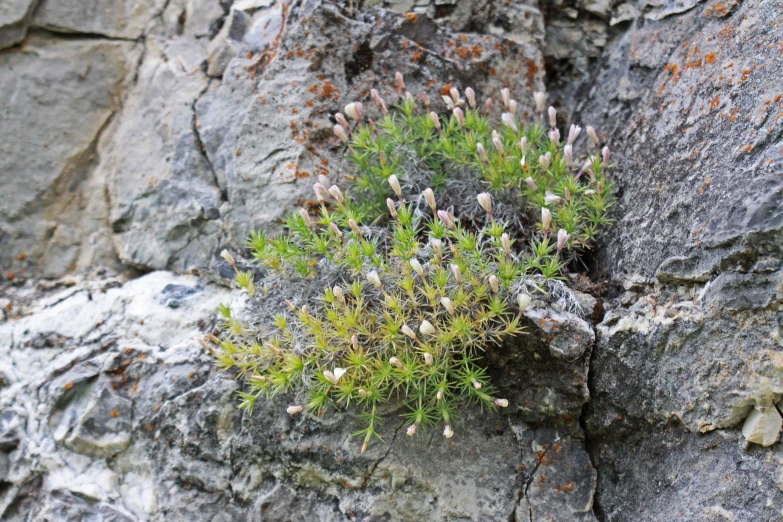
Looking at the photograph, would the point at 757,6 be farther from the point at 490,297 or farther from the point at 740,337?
the point at 490,297

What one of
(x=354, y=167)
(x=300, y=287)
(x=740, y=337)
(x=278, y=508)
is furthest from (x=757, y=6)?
(x=278, y=508)

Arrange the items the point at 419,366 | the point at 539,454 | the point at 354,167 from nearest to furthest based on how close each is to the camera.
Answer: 1. the point at 419,366
2. the point at 539,454
3. the point at 354,167

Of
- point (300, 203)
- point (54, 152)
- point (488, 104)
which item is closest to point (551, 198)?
point (488, 104)

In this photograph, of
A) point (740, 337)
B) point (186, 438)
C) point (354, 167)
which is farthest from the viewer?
point (354, 167)

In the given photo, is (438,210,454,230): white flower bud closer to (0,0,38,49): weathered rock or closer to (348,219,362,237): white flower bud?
(348,219,362,237): white flower bud

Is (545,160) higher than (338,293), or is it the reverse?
(545,160)

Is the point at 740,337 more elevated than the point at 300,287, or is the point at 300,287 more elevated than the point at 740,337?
the point at 740,337

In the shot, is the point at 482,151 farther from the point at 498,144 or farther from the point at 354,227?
the point at 354,227
